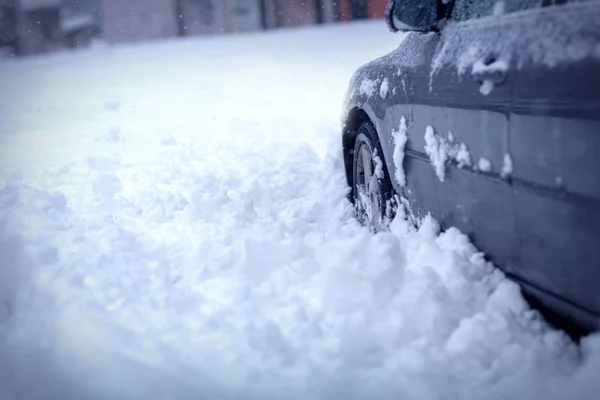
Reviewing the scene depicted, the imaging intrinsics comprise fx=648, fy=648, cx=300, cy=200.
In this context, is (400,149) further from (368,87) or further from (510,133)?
(510,133)

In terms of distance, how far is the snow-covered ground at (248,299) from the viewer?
97.0 inches

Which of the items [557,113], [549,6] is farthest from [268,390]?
[549,6]

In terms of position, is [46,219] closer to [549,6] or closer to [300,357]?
[300,357]

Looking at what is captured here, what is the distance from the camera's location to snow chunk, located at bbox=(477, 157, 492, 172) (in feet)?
8.20

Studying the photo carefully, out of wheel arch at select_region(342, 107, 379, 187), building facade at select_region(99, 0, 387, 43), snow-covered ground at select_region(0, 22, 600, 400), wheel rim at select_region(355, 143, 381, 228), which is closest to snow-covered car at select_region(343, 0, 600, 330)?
snow-covered ground at select_region(0, 22, 600, 400)

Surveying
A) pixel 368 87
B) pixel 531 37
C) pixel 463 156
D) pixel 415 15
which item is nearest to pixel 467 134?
pixel 463 156

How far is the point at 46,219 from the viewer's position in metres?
4.67

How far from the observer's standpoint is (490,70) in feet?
7.91

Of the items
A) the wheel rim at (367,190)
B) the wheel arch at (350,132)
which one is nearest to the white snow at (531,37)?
the wheel rim at (367,190)

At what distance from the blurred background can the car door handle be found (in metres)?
20.9

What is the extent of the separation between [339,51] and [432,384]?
1249 cm

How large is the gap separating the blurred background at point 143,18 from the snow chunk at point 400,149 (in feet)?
65.7

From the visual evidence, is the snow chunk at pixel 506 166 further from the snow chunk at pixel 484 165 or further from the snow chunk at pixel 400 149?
the snow chunk at pixel 400 149

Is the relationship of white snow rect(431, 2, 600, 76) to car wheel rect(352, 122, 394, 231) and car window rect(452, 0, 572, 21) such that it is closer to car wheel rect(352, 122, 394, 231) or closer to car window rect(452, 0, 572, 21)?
car window rect(452, 0, 572, 21)
